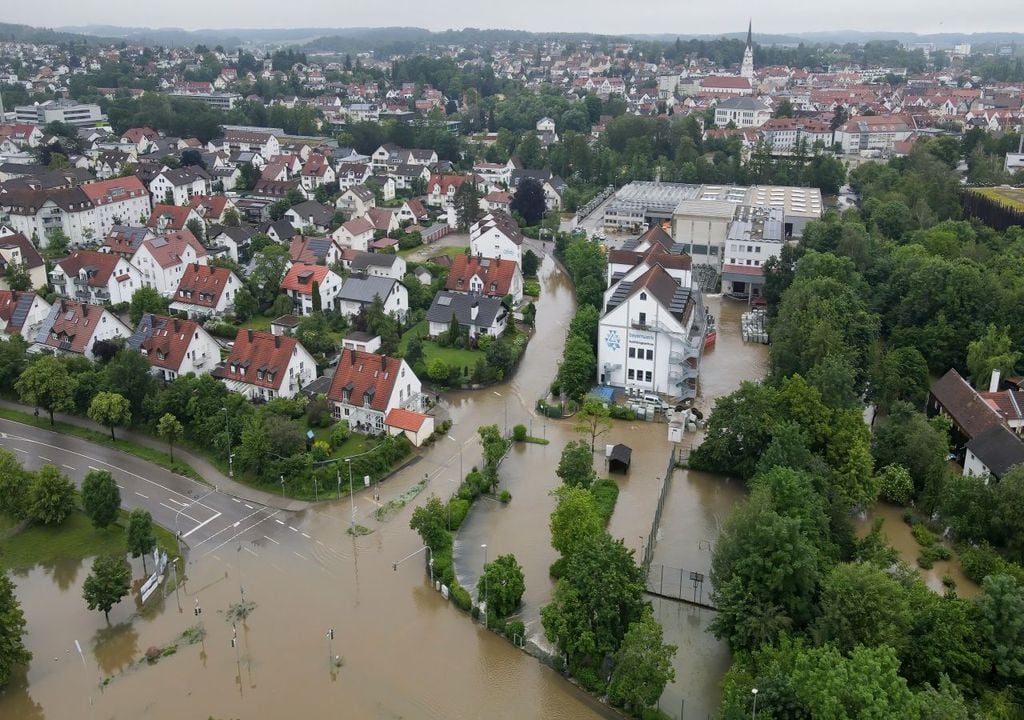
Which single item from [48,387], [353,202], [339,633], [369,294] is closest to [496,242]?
[369,294]

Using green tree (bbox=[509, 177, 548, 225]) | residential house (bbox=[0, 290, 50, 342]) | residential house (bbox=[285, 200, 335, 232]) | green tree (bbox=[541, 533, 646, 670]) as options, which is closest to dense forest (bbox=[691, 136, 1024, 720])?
green tree (bbox=[541, 533, 646, 670])

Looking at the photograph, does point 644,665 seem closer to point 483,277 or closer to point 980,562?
point 980,562

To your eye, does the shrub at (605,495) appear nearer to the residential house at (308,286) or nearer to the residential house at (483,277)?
the residential house at (483,277)

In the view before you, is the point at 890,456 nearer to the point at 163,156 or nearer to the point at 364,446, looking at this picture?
the point at 364,446

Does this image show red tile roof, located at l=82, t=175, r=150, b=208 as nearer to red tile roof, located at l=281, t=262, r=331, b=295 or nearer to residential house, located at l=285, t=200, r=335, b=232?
residential house, located at l=285, t=200, r=335, b=232

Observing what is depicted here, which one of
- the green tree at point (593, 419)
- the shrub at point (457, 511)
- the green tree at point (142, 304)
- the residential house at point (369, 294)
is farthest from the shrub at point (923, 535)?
the green tree at point (142, 304)

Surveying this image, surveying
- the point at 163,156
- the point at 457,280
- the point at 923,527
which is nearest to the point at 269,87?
the point at 163,156

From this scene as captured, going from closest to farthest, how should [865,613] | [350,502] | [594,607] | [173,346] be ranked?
[865,613], [594,607], [350,502], [173,346]
